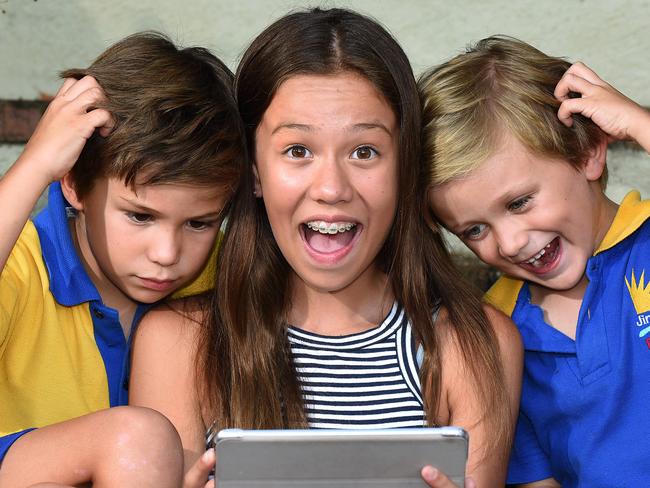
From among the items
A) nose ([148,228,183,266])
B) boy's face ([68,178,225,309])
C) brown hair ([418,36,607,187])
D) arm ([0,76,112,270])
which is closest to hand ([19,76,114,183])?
arm ([0,76,112,270])

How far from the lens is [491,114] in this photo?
8.07 ft

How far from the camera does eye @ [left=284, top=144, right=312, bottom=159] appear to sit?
230 centimetres

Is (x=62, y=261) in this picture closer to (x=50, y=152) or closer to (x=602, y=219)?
(x=50, y=152)

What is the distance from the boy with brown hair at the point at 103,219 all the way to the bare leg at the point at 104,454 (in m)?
0.27

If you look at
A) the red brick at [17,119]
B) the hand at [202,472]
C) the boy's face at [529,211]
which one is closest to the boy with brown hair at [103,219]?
the hand at [202,472]

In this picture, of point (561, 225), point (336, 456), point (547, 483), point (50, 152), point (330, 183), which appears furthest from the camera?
point (547, 483)

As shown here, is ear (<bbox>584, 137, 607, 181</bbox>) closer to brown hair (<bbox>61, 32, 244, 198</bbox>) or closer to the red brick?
brown hair (<bbox>61, 32, 244, 198</bbox>)

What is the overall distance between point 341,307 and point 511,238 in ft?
1.31


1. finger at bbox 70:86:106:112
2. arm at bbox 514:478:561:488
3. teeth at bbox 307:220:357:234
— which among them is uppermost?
finger at bbox 70:86:106:112

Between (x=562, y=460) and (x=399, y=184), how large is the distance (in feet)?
2.37

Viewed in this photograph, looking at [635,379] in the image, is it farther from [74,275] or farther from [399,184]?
[74,275]

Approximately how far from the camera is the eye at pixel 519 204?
95.8 inches

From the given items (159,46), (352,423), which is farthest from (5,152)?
(352,423)

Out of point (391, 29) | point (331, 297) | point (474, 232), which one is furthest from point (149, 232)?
point (391, 29)
